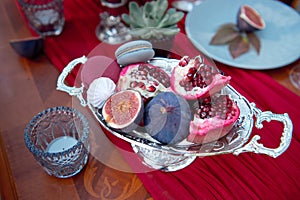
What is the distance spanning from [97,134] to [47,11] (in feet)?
1.37

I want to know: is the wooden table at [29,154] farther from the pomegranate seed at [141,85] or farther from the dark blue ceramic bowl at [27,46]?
the pomegranate seed at [141,85]

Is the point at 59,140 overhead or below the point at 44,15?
below

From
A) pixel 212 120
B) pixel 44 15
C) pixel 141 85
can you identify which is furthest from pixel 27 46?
pixel 212 120

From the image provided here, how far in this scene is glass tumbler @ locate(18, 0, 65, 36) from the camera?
0.91 metres

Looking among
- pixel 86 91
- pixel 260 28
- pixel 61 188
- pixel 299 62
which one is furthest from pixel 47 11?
pixel 299 62

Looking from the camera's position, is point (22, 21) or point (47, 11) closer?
point (47, 11)

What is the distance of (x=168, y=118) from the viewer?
568mm

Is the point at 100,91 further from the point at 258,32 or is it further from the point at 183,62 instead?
the point at 258,32

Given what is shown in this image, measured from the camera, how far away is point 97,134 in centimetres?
74

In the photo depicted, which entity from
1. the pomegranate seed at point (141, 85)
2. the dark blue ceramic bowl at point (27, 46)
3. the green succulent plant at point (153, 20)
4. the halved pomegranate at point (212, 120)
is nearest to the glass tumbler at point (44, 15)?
the dark blue ceramic bowl at point (27, 46)

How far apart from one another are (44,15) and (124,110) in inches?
19.5

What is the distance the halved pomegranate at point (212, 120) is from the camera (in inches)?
22.6

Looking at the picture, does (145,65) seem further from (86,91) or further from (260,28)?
(260,28)

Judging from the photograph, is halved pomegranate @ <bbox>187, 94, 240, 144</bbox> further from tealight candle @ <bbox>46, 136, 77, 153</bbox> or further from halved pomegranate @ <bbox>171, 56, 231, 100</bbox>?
tealight candle @ <bbox>46, 136, 77, 153</bbox>
